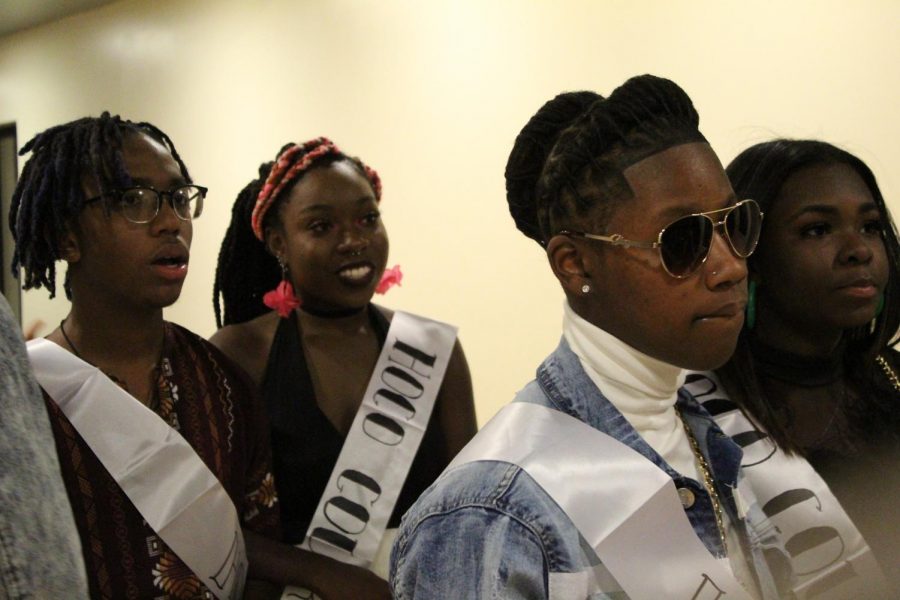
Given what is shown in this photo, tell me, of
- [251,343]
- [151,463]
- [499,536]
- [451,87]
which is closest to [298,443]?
[251,343]

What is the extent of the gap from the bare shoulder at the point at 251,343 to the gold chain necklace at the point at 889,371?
127 centimetres

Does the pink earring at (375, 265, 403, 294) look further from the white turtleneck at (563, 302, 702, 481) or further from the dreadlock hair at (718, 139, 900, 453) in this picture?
the white turtleneck at (563, 302, 702, 481)

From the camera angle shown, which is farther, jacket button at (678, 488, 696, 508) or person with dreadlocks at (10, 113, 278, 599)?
person with dreadlocks at (10, 113, 278, 599)

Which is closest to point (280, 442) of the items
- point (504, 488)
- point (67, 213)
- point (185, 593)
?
point (185, 593)

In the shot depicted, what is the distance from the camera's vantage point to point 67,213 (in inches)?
68.9

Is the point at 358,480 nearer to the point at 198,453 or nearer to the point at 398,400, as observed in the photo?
the point at 398,400

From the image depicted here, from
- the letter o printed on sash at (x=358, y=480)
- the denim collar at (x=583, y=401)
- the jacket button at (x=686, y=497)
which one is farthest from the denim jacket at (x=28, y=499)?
the letter o printed on sash at (x=358, y=480)

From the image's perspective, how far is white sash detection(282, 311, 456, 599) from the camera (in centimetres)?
210

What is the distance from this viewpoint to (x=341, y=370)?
88.7 inches

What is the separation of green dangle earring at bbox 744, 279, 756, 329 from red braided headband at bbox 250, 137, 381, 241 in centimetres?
100

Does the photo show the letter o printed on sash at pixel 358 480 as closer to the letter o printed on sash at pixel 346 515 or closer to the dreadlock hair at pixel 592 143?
the letter o printed on sash at pixel 346 515

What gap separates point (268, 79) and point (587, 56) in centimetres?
143

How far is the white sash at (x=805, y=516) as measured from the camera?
4.99 ft

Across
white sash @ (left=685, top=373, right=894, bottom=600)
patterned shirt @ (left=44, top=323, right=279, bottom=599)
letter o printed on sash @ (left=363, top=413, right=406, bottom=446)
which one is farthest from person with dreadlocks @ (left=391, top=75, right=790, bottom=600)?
letter o printed on sash @ (left=363, top=413, right=406, bottom=446)
